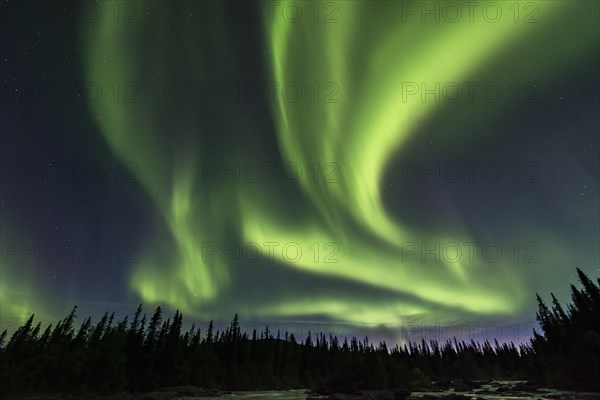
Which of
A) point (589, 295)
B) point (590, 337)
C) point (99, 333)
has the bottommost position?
Result: point (590, 337)

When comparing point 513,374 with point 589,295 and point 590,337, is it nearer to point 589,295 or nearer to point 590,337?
point 589,295

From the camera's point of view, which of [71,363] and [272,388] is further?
[272,388]

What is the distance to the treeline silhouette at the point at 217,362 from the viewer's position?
200 feet

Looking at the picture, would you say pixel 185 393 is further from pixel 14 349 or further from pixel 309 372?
pixel 309 372

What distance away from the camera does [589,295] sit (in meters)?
85.1

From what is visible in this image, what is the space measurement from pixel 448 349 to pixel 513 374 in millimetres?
51299

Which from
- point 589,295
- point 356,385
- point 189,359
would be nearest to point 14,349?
point 189,359

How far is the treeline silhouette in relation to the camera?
2405 inches

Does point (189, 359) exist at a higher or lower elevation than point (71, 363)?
higher

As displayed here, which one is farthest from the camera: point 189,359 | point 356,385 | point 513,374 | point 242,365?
point 513,374

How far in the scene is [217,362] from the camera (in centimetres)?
10369

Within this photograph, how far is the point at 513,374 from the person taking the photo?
137 meters

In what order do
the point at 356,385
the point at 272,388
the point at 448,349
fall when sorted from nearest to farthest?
the point at 356,385, the point at 272,388, the point at 448,349

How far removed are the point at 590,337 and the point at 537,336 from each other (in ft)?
258
